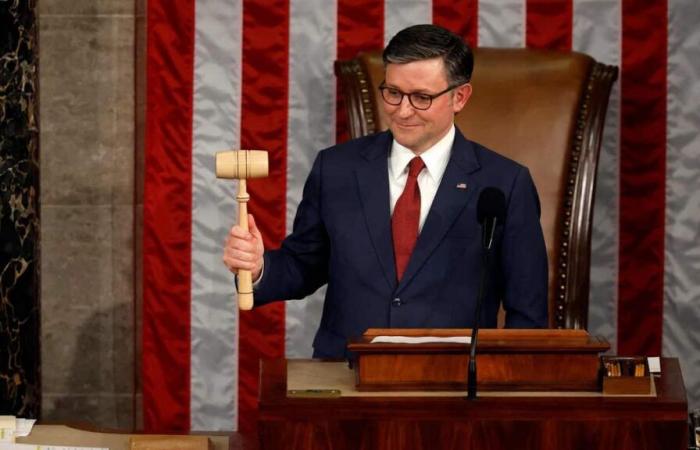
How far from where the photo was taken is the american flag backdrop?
442 centimetres

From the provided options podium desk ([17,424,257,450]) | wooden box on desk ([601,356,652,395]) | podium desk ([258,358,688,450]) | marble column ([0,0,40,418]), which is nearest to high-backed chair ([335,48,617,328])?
marble column ([0,0,40,418])

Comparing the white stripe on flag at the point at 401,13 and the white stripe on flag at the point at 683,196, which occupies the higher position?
the white stripe on flag at the point at 401,13

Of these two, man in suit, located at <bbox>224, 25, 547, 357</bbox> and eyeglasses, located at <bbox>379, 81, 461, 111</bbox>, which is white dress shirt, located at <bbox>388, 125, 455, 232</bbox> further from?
eyeglasses, located at <bbox>379, 81, 461, 111</bbox>

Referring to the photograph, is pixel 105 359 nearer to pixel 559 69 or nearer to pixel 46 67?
pixel 46 67

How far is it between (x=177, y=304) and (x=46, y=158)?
2.36 feet

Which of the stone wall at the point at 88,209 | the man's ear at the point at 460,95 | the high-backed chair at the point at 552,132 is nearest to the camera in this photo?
the man's ear at the point at 460,95

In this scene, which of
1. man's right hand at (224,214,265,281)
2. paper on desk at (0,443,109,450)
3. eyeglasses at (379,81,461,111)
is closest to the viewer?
paper on desk at (0,443,109,450)

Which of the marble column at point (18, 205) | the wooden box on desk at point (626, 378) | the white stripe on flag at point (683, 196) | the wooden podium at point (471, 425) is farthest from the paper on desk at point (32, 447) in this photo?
the white stripe on flag at point (683, 196)

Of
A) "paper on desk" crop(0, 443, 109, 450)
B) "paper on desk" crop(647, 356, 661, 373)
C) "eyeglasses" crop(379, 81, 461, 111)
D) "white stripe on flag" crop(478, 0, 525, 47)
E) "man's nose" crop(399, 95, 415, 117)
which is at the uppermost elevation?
"white stripe on flag" crop(478, 0, 525, 47)

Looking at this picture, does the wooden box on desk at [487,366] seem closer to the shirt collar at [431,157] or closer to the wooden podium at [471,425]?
the wooden podium at [471,425]

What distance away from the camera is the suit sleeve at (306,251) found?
330 centimetres

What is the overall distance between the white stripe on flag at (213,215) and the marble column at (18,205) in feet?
1.72

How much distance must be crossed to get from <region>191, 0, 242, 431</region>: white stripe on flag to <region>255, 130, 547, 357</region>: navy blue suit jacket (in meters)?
1.11

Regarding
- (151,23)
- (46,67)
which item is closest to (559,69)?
(151,23)
